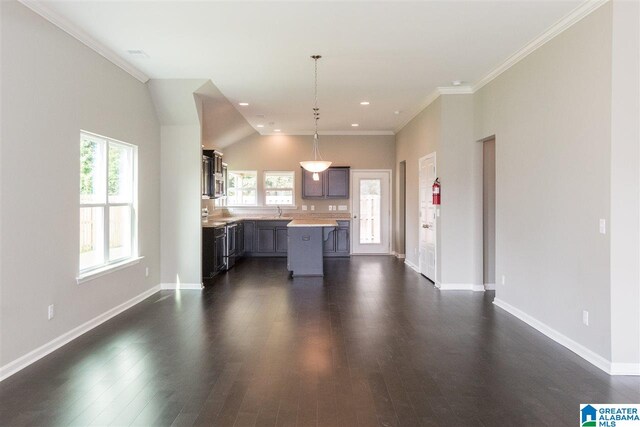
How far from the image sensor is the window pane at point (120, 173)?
5261 mm

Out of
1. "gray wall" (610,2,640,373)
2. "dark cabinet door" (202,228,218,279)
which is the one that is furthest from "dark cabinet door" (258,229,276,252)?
"gray wall" (610,2,640,373)

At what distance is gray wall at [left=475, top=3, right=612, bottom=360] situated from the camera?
348 cm

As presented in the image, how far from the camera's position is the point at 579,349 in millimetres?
3734

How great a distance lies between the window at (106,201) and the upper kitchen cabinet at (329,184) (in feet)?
17.1

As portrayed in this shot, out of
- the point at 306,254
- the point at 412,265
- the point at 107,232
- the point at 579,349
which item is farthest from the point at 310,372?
the point at 412,265

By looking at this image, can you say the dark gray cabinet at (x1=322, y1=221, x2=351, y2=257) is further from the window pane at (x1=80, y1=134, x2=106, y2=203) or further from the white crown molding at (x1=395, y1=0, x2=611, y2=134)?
the window pane at (x1=80, y1=134, x2=106, y2=203)

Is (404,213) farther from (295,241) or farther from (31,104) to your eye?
(31,104)

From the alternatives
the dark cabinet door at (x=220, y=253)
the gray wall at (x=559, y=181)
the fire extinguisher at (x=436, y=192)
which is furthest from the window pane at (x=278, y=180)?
the gray wall at (x=559, y=181)

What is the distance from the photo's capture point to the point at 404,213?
32.8ft

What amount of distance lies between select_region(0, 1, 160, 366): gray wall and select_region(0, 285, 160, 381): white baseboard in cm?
5

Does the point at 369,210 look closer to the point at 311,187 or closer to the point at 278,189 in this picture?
the point at 311,187

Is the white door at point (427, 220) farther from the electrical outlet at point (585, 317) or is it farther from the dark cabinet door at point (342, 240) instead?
the electrical outlet at point (585, 317)

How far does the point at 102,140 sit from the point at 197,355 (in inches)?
107

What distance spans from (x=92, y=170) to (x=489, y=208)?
513 centimetres
